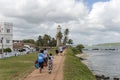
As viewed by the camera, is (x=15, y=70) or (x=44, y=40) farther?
(x=44, y=40)

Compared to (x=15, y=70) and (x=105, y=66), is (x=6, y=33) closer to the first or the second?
(x=105, y=66)

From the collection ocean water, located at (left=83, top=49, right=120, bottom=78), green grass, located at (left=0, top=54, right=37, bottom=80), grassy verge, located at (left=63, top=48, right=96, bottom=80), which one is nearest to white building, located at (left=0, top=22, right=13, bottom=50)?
ocean water, located at (left=83, top=49, right=120, bottom=78)

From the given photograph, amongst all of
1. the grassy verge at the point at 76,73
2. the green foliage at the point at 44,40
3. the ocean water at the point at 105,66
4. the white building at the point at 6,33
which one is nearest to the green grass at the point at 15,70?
the grassy verge at the point at 76,73

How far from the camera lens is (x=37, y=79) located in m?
19.3

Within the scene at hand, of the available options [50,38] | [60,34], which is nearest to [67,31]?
[50,38]

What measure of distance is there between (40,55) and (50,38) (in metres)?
133

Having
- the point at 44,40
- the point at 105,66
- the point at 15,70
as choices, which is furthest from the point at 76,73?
→ the point at 44,40

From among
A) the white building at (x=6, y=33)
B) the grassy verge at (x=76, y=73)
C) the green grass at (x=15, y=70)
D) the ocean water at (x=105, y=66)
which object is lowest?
the ocean water at (x=105, y=66)

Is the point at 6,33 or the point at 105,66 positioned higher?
the point at 6,33

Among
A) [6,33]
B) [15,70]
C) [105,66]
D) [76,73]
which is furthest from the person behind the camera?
[6,33]

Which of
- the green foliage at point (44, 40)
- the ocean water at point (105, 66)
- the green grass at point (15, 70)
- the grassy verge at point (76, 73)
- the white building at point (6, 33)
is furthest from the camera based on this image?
the green foliage at point (44, 40)

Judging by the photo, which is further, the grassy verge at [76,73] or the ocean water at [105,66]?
the ocean water at [105,66]

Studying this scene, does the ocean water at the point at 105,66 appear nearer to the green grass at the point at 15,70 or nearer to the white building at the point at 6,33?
the green grass at the point at 15,70

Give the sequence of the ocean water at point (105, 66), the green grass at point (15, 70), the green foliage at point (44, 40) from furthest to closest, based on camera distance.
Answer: the green foliage at point (44, 40) < the ocean water at point (105, 66) < the green grass at point (15, 70)
